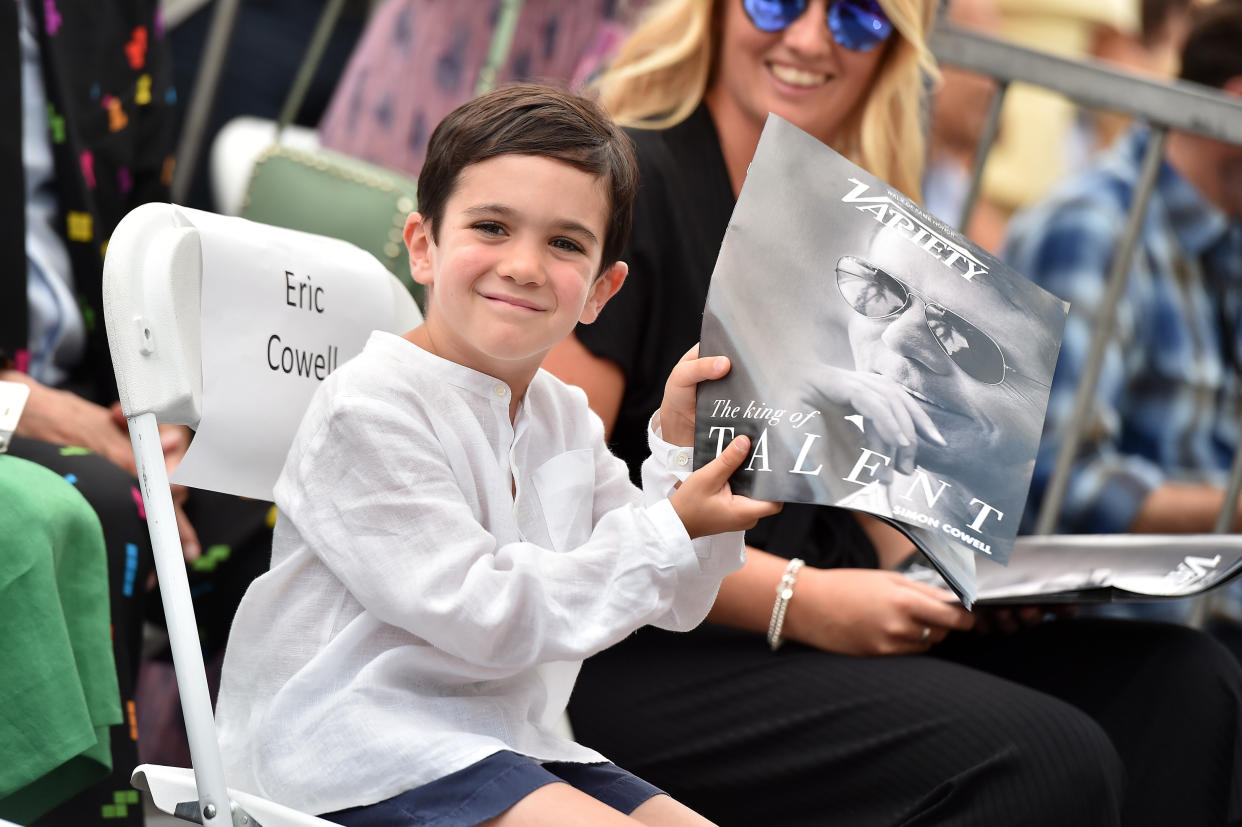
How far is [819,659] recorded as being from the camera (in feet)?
5.11

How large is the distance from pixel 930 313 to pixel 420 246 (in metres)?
0.44

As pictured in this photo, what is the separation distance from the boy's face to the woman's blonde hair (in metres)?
0.58

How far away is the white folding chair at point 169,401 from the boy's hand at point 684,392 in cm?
39

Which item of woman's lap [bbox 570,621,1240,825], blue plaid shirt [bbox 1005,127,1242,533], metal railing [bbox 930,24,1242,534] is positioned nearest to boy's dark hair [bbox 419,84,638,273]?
woman's lap [bbox 570,621,1240,825]

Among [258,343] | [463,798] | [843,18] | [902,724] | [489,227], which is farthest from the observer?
[843,18]

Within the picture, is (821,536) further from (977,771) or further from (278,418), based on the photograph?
(278,418)

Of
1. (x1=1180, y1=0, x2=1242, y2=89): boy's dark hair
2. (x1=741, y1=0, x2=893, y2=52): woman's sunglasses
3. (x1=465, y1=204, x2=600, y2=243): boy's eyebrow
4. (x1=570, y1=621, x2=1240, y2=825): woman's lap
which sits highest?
(x1=1180, y1=0, x2=1242, y2=89): boy's dark hair

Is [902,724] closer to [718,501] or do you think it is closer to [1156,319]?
[718,501]

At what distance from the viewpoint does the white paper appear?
4.17ft

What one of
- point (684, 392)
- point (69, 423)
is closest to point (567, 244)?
point (684, 392)

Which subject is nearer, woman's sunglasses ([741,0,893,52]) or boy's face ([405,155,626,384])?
boy's face ([405,155,626,384])

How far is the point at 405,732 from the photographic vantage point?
44.3 inches

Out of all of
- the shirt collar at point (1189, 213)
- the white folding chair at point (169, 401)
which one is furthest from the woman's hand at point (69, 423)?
the shirt collar at point (1189, 213)

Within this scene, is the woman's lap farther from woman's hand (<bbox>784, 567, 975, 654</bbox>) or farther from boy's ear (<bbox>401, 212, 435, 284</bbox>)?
boy's ear (<bbox>401, 212, 435, 284</bbox>)
